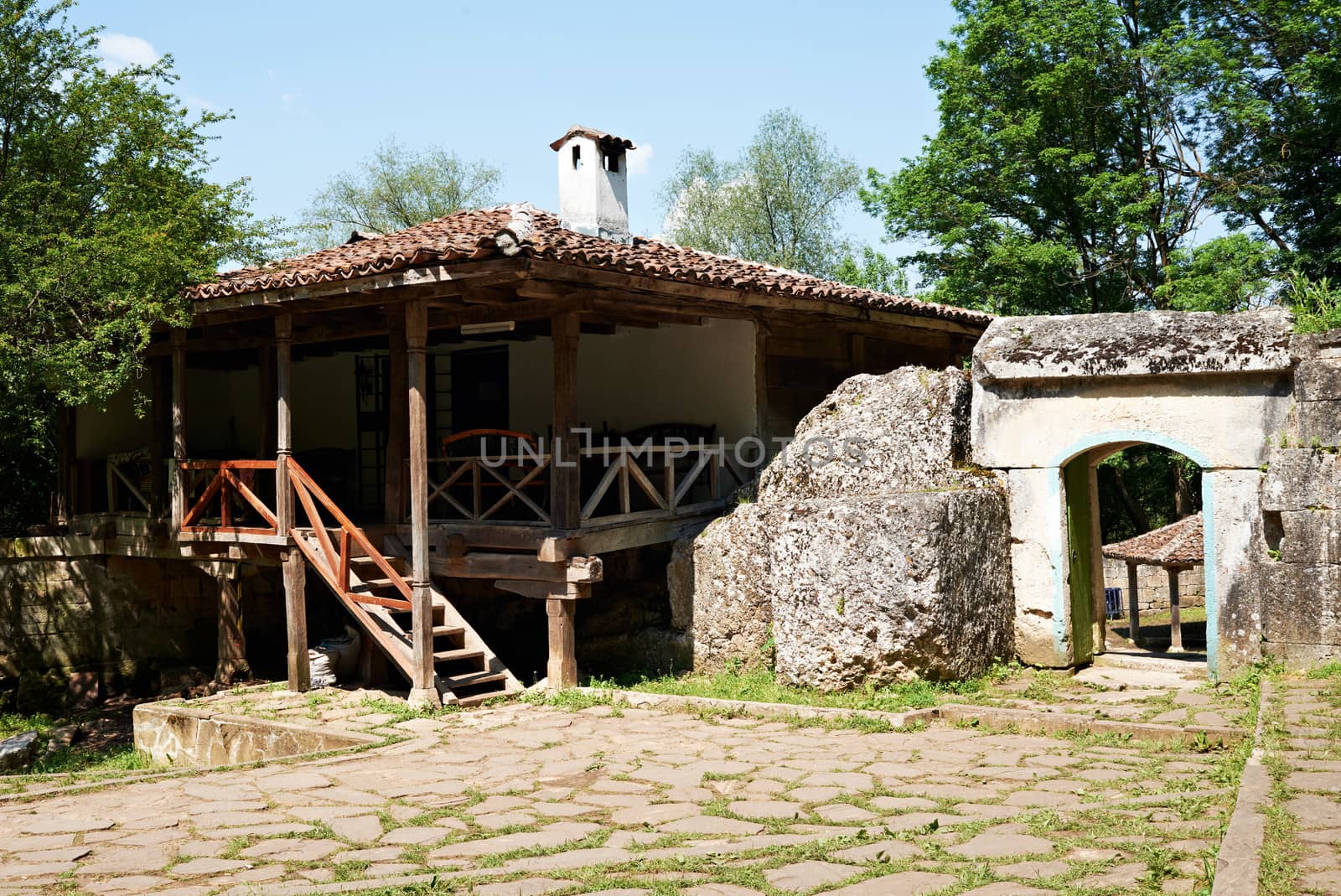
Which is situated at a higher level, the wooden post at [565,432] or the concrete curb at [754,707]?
the wooden post at [565,432]

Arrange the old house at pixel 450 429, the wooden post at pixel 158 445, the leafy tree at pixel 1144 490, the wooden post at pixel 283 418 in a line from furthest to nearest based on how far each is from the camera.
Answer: the leafy tree at pixel 1144 490 → the wooden post at pixel 158 445 → the wooden post at pixel 283 418 → the old house at pixel 450 429

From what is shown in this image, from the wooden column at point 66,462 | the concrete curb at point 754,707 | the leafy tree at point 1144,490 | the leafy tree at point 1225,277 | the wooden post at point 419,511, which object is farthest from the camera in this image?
the leafy tree at point 1144,490

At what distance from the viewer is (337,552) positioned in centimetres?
1127

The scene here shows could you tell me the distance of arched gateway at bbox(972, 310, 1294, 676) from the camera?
29.7ft

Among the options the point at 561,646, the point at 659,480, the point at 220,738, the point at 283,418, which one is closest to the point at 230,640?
the point at 283,418

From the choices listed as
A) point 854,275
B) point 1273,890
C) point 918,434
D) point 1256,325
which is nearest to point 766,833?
point 1273,890

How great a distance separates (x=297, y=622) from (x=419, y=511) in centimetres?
212

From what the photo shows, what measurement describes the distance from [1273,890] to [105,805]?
5.81 meters

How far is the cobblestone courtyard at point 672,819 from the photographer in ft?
15.4

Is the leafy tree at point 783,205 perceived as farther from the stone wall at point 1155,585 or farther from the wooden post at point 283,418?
the wooden post at point 283,418

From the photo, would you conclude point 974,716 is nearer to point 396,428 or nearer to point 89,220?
point 396,428

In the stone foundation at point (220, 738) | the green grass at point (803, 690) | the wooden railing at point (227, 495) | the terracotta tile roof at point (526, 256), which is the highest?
the terracotta tile roof at point (526, 256)

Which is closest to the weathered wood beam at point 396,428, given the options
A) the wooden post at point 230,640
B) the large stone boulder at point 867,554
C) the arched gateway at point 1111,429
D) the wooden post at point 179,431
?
the wooden post at point 179,431

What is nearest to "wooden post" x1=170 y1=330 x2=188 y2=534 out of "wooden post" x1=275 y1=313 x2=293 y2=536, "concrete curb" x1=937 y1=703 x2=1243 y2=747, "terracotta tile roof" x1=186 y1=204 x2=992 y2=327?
"terracotta tile roof" x1=186 y1=204 x2=992 y2=327
